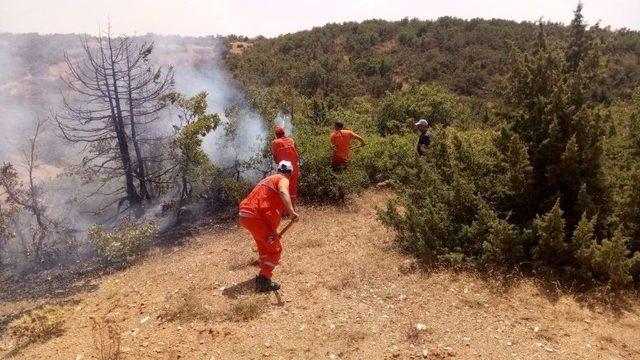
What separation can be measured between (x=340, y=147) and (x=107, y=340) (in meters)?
Answer: 4.87

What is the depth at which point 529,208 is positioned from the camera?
533 cm

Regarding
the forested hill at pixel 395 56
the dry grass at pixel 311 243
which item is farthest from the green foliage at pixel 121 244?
the forested hill at pixel 395 56

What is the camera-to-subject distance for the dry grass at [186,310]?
4.56m

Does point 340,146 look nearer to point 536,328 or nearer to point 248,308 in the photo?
point 248,308

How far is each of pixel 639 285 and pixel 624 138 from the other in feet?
9.03

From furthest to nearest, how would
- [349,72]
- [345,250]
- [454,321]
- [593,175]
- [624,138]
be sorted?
1. [349,72]
2. [624,138]
3. [345,250]
4. [593,175]
5. [454,321]

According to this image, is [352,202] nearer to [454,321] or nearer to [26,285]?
[454,321]

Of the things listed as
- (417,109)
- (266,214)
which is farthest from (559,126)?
(417,109)

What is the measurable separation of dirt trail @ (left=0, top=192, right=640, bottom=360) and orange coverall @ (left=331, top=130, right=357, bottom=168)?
237 cm

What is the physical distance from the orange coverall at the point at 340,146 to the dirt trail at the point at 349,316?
2.37 meters

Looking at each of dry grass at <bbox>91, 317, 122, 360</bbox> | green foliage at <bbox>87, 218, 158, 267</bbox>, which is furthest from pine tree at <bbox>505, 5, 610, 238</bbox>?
green foliage at <bbox>87, 218, 158, 267</bbox>

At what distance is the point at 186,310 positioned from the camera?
4668mm

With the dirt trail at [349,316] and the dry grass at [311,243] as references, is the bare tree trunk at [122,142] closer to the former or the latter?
the dirt trail at [349,316]

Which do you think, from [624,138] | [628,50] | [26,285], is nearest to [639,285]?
[624,138]
